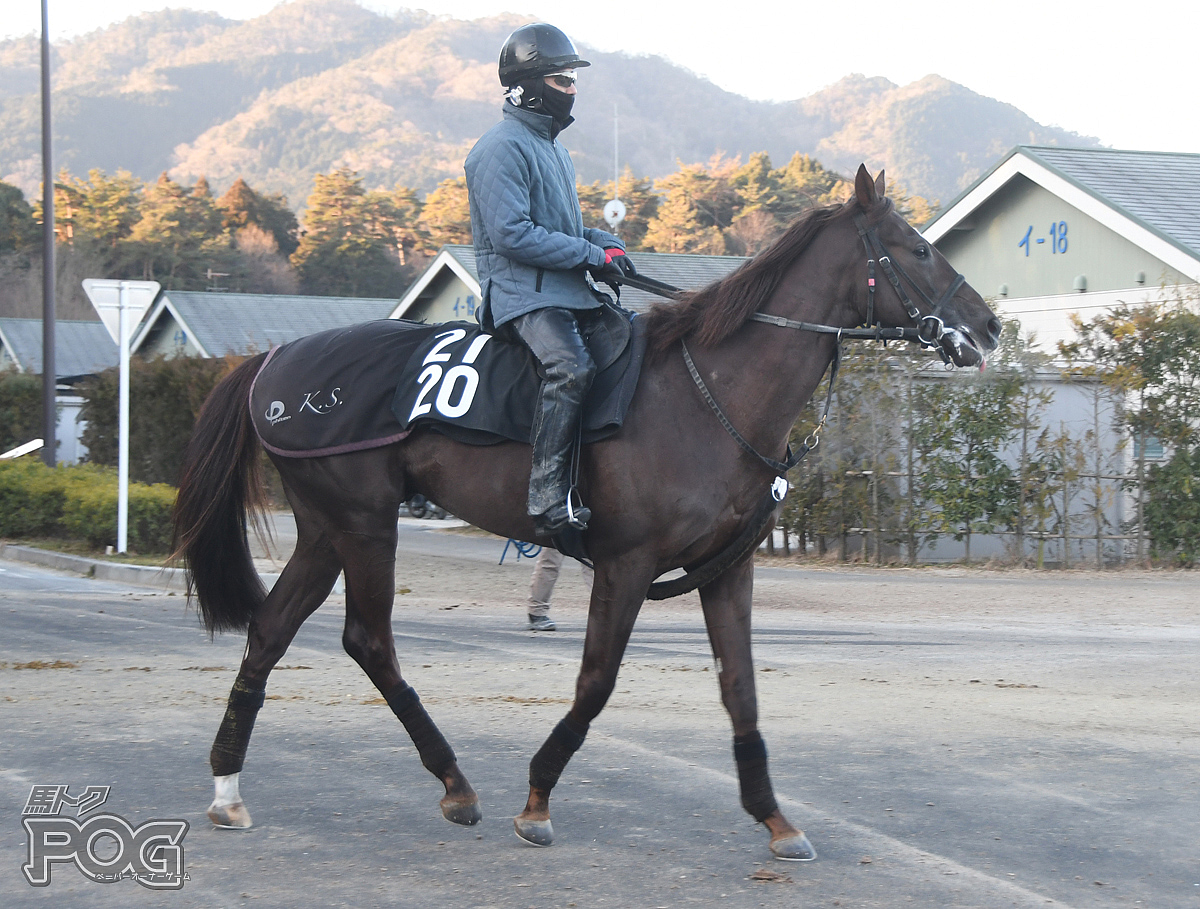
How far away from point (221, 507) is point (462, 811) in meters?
1.75

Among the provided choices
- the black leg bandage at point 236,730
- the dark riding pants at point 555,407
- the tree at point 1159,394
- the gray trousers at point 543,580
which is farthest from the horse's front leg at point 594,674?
the tree at point 1159,394

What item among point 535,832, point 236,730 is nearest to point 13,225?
point 236,730

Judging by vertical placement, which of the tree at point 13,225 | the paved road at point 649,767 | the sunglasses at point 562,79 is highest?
the tree at point 13,225

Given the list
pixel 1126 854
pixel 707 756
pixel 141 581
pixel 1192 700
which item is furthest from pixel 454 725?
pixel 141 581

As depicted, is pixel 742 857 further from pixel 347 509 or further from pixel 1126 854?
pixel 347 509

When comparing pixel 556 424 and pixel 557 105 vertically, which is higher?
pixel 557 105

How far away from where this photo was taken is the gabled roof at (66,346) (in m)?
46.8

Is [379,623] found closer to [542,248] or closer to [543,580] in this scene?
[542,248]

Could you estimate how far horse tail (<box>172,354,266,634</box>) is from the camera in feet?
17.8

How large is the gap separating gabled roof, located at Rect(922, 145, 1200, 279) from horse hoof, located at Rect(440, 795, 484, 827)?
56.7 feet

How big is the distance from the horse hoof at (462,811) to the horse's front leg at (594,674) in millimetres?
236

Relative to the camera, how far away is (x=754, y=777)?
4.52 meters

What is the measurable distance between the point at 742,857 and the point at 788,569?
1138 centimetres

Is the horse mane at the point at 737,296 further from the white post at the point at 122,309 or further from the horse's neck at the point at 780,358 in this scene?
the white post at the point at 122,309
